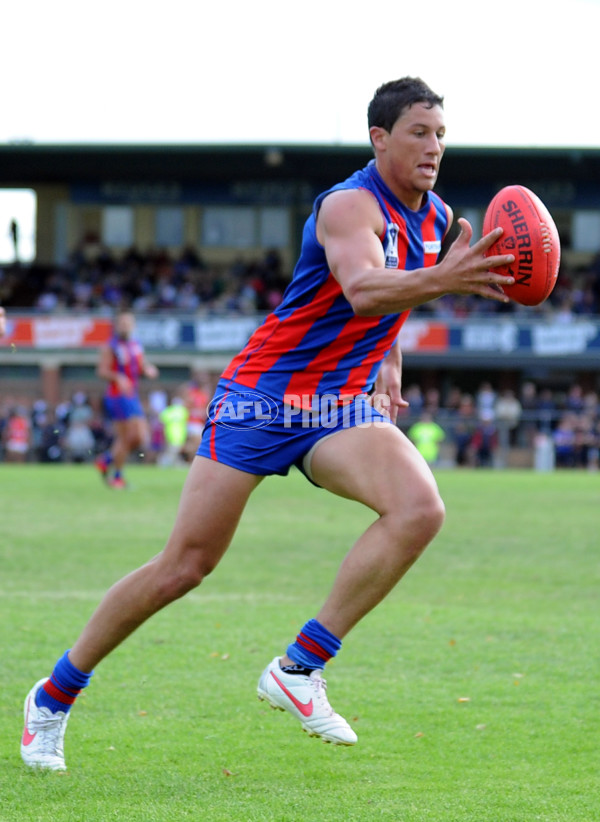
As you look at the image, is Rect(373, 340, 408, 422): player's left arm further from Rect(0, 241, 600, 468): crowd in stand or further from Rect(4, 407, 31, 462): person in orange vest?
Rect(4, 407, 31, 462): person in orange vest

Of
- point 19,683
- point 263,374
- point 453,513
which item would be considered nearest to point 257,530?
point 453,513

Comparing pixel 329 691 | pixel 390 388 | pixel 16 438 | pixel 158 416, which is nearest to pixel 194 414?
pixel 158 416

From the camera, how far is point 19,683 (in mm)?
5117

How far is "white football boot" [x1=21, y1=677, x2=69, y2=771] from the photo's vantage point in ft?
13.0

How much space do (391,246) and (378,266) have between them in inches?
12.8

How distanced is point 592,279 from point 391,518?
35666mm

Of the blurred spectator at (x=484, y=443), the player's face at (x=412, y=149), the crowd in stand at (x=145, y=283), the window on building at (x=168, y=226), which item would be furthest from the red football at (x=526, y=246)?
the window on building at (x=168, y=226)

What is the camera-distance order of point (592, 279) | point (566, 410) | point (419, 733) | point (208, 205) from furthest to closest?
1. point (208, 205)
2. point (592, 279)
3. point (566, 410)
4. point (419, 733)

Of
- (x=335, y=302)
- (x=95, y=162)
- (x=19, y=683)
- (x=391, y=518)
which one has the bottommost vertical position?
(x=19, y=683)

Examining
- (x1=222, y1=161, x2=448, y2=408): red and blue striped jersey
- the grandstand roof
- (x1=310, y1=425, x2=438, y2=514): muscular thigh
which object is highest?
the grandstand roof

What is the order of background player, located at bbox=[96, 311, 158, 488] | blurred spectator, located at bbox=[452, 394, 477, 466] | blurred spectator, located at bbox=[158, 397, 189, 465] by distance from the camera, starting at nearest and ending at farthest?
background player, located at bbox=[96, 311, 158, 488], blurred spectator, located at bbox=[158, 397, 189, 465], blurred spectator, located at bbox=[452, 394, 477, 466]

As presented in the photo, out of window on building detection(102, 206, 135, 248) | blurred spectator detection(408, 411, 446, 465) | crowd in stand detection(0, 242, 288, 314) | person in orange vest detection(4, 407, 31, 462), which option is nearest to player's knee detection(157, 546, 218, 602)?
blurred spectator detection(408, 411, 446, 465)

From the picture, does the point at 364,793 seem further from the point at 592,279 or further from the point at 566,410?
the point at 592,279

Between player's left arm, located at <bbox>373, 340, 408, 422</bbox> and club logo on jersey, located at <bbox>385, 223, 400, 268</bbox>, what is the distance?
75 centimetres
